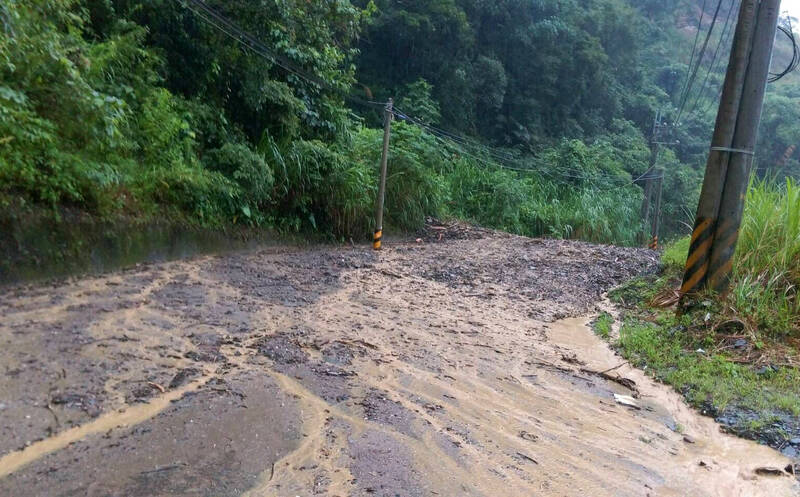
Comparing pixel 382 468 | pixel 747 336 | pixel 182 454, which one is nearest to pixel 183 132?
pixel 182 454

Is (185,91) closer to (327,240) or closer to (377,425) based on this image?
(327,240)

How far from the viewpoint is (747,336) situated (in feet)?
23.2

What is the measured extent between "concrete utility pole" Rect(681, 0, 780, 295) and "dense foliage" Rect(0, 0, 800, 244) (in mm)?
7215

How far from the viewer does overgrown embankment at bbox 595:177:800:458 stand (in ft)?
17.8

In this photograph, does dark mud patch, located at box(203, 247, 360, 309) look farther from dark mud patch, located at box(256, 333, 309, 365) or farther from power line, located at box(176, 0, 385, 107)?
power line, located at box(176, 0, 385, 107)

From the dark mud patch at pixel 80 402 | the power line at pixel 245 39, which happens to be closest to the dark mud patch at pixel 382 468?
the dark mud patch at pixel 80 402

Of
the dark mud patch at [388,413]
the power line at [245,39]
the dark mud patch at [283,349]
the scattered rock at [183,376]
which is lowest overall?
the dark mud patch at [283,349]

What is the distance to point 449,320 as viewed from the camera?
8141 mm

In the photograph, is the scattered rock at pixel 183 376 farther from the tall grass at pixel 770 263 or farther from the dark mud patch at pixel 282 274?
the tall grass at pixel 770 263

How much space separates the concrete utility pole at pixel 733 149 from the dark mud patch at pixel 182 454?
6013 mm

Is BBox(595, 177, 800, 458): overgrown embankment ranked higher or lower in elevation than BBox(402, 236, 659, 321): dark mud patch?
higher

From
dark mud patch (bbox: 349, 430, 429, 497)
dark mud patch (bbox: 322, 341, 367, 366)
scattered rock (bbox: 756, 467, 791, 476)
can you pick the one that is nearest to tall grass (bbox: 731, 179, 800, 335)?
scattered rock (bbox: 756, 467, 791, 476)

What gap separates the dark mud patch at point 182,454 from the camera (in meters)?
3.33

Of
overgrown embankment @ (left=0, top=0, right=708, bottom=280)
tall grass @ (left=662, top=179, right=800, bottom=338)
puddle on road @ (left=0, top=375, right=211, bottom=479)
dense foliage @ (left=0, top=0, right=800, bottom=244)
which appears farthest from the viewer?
tall grass @ (left=662, top=179, right=800, bottom=338)
